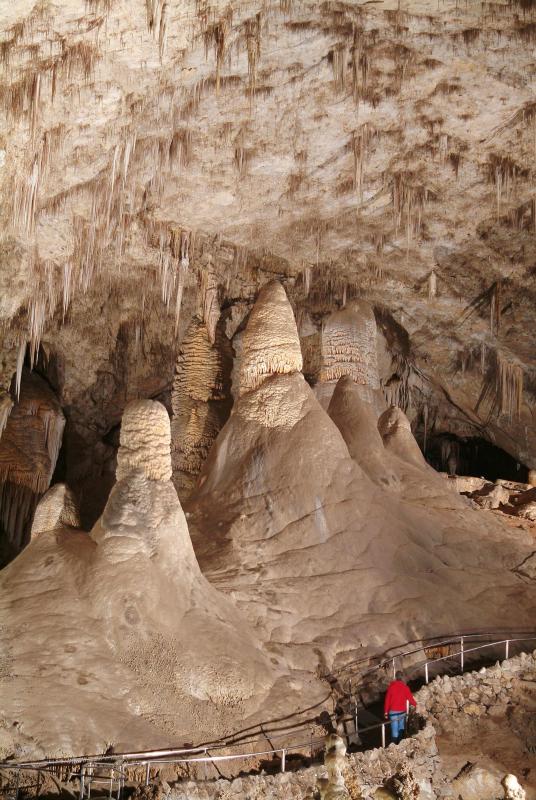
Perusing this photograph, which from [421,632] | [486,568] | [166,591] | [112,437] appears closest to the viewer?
[166,591]

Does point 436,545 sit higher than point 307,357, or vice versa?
point 307,357

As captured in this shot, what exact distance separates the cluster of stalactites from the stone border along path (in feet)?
25.2

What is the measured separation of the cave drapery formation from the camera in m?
10.3

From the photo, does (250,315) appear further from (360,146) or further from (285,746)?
(285,746)

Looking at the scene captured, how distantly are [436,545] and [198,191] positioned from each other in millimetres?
8436

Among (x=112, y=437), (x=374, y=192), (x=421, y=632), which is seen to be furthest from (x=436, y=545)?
(x=112, y=437)

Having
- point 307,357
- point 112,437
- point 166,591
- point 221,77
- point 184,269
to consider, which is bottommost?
point 166,591

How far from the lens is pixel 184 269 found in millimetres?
19266

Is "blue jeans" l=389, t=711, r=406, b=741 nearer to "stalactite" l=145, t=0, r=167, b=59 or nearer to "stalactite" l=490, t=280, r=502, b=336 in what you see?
"stalactite" l=145, t=0, r=167, b=59

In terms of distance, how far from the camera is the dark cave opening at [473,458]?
1045 inches

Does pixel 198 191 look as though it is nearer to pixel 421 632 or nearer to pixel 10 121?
pixel 10 121

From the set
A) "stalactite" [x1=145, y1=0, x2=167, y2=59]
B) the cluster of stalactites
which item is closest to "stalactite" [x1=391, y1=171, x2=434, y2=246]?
the cluster of stalactites

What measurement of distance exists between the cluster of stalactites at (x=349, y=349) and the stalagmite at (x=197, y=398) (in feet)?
8.82

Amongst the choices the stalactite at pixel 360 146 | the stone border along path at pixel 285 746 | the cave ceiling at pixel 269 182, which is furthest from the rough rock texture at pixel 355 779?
the stalactite at pixel 360 146
